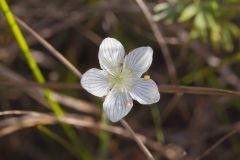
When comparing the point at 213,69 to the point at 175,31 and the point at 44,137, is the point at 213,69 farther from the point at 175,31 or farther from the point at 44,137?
the point at 44,137

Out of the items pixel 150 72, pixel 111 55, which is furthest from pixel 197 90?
pixel 150 72

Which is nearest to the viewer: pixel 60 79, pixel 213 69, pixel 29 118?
pixel 29 118

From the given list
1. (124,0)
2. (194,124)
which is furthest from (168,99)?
(124,0)

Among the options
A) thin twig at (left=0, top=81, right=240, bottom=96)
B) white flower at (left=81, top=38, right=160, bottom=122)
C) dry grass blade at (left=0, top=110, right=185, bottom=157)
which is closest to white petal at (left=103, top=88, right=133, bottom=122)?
white flower at (left=81, top=38, right=160, bottom=122)

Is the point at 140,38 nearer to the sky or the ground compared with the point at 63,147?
nearer to the sky

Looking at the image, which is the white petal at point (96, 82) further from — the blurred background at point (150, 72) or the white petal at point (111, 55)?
the blurred background at point (150, 72)

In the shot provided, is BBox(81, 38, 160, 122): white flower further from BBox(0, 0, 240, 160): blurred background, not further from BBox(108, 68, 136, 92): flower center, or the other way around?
BBox(0, 0, 240, 160): blurred background
